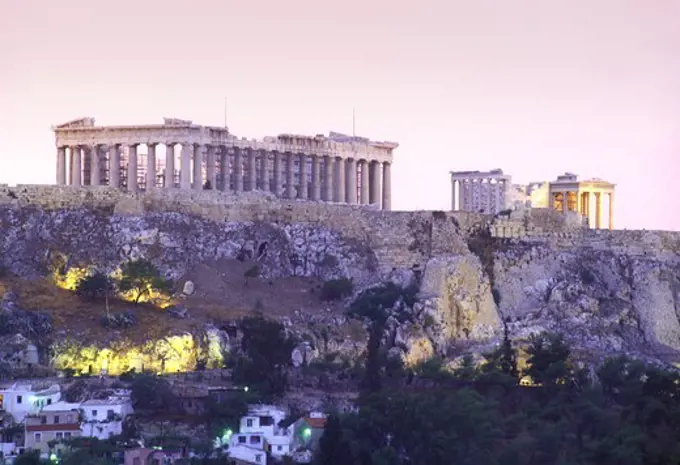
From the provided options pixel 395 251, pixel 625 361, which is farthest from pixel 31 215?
pixel 625 361

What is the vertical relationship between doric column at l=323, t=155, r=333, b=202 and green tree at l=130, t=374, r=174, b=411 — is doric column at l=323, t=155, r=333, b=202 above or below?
above

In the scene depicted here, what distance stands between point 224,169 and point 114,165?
4.67 meters

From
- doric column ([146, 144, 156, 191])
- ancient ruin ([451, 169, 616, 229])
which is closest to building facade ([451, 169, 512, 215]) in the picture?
ancient ruin ([451, 169, 616, 229])

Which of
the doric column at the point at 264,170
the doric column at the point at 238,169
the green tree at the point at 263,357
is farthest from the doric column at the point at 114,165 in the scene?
the green tree at the point at 263,357

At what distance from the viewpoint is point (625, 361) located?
262 ft

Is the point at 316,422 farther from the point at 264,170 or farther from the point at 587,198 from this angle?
the point at 587,198

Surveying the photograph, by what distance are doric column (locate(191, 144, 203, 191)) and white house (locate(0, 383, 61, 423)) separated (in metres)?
18.2

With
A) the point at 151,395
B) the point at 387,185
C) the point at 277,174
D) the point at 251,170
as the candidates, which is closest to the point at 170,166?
the point at 251,170

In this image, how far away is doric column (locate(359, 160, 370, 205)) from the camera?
97.9 metres

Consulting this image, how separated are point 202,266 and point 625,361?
1690 centimetres

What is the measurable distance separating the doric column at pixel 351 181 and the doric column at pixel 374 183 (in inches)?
51.5

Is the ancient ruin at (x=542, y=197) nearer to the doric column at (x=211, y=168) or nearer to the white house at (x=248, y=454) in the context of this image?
the doric column at (x=211, y=168)

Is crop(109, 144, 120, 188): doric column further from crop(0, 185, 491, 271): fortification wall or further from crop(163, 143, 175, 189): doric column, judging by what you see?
crop(0, 185, 491, 271): fortification wall

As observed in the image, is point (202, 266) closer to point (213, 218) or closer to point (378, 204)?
point (213, 218)
